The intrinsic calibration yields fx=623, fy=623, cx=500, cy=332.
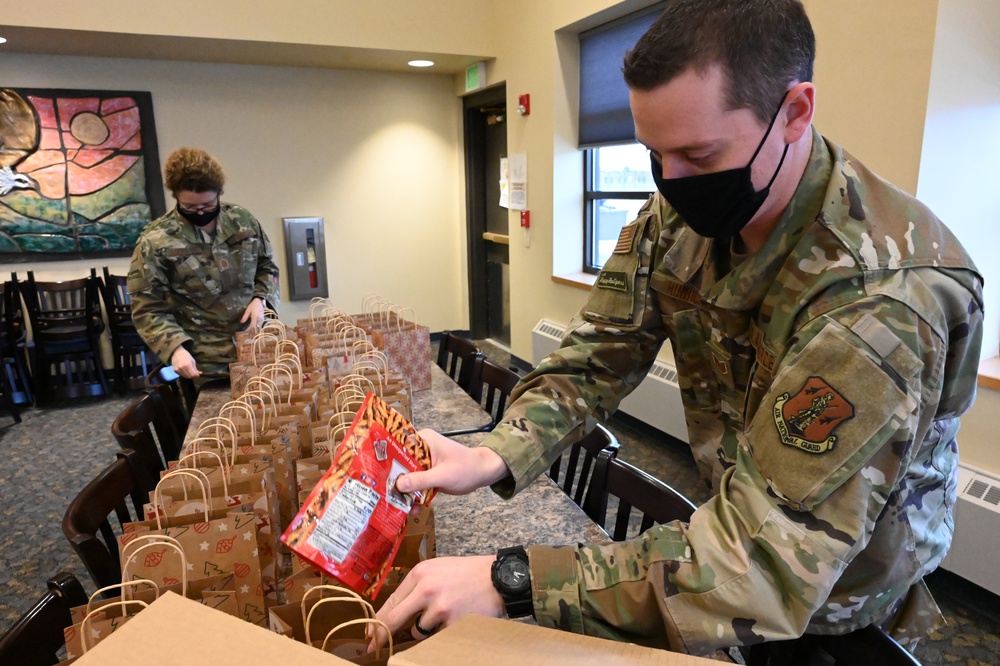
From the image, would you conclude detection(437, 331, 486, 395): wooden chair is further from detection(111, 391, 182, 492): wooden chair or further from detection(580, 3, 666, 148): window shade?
detection(580, 3, 666, 148): window shade

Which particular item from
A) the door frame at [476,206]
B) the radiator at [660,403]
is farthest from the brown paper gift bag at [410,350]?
the door frame at [476,206]

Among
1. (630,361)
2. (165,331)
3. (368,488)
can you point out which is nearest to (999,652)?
(630,361)

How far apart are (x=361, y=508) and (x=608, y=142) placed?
3.56 metres

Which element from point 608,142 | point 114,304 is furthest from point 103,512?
point 114,304

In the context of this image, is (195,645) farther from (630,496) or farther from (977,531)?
(977,531)

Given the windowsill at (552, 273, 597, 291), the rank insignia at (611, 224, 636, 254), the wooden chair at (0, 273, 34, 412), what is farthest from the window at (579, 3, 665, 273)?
the wooden chair at (0, 273, 34, 412)

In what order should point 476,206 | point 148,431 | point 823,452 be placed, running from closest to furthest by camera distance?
1. point 823,452
2. point 148,431
3. point 476,206

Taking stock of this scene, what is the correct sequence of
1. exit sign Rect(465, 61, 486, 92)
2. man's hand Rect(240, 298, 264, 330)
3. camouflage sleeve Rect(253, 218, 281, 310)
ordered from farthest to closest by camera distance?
exit sign Rect(465, 61, 486, 92), camouflage sleeve Rect(253, 218, 281, 310), man's hand Rect(240, 298, 264, 330)

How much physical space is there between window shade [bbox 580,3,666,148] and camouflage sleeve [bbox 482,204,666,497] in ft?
8.99

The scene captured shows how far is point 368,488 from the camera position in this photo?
32.4 inches

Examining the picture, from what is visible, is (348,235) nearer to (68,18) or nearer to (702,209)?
(68,18)

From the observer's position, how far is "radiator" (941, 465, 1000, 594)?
1.99 metres

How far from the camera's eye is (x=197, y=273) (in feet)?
8.56

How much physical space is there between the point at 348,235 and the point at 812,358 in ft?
17.1
